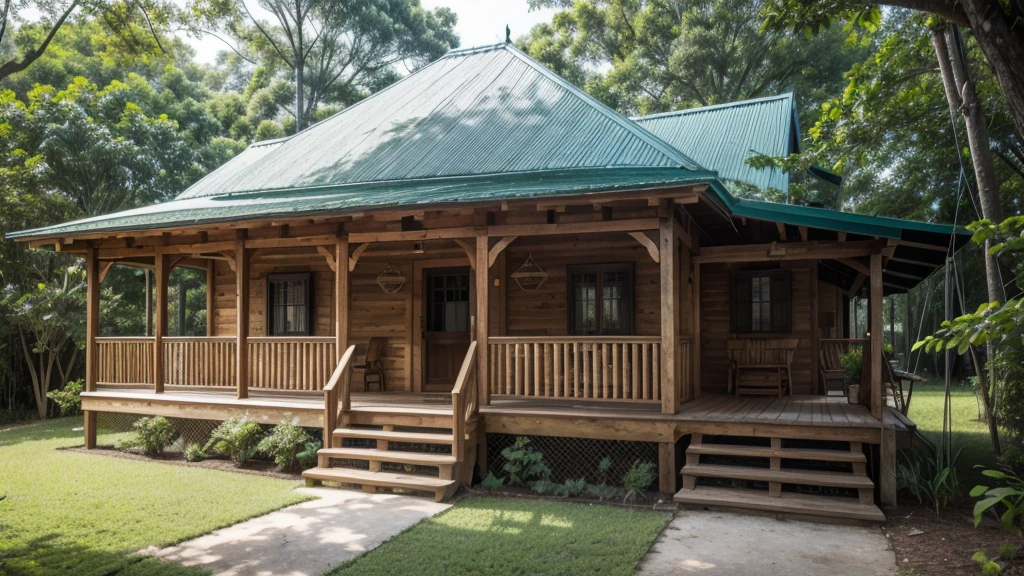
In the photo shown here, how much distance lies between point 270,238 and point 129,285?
44.5 ft

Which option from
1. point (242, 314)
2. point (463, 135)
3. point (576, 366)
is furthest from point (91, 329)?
point (576, 366)

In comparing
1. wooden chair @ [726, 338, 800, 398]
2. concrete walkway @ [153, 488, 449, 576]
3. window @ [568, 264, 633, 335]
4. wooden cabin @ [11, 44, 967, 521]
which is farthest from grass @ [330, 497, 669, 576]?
wooden chair @ [726, 338, 800, 398]

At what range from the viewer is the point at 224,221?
9.28m

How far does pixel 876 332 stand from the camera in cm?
802

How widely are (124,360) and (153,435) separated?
195cm

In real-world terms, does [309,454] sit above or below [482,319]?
below

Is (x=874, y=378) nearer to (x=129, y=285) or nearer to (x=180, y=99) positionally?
(x=129, y=285)

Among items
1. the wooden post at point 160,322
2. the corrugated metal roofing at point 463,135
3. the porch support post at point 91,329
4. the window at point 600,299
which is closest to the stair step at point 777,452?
the window at point 600,299

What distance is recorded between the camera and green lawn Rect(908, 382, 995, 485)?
8992 mm

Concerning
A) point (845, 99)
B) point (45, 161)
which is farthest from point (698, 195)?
point (45, 161)

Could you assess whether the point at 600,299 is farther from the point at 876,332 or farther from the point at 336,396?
the point at 336,396

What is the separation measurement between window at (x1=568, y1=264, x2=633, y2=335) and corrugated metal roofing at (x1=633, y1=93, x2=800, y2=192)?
131 inches

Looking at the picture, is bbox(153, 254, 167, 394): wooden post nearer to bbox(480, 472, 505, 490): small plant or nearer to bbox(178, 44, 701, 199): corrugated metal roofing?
Answer: bbox(178, 44, 701, 199): corrugated metal roofing

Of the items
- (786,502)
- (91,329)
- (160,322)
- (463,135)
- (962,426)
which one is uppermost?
(463,135)
